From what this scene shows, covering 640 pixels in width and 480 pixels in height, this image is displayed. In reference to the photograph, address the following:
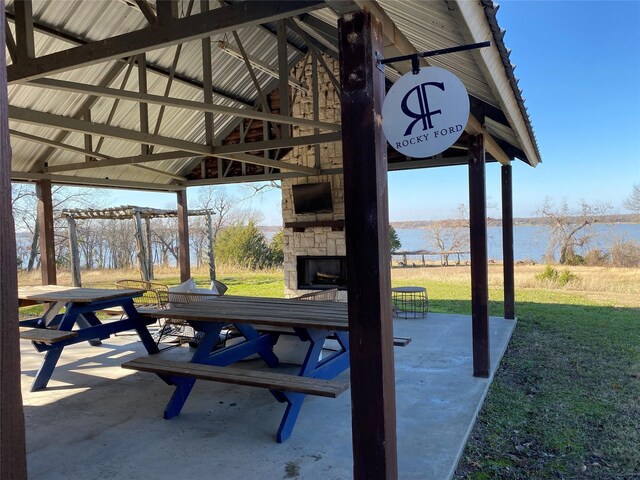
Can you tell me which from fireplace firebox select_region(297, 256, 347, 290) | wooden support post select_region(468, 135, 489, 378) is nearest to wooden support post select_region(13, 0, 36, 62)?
wooden support post select_region(468, 135, 489, 378)

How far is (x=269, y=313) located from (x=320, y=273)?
522cm

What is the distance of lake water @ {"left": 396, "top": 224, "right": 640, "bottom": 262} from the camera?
1516cm

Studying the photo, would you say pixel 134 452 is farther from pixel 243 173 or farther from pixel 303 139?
pixel 243 173

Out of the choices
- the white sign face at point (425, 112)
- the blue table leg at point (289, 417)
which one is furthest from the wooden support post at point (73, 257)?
the white sign face at point (425, 112)

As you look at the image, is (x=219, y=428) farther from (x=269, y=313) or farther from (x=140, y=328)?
(x=140, y=328)

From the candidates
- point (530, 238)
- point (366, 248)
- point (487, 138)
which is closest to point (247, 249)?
point (530, 238)

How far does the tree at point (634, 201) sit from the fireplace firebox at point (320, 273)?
1483cm

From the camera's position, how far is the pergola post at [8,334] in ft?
2.07

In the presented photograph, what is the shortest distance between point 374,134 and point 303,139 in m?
4.36

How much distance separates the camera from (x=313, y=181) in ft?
29.2

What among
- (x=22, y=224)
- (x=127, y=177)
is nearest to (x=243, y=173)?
(x=127, y=177)

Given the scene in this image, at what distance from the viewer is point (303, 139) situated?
6.15m

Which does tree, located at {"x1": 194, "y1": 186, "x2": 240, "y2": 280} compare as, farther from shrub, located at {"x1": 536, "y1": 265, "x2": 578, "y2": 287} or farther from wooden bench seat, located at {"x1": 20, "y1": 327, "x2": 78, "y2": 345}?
wooden bench seat, located at {"x1": 20, "y1": 327, "x2": 78, "y2": 345}

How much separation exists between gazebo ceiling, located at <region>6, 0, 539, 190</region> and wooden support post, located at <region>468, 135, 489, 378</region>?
301mm
